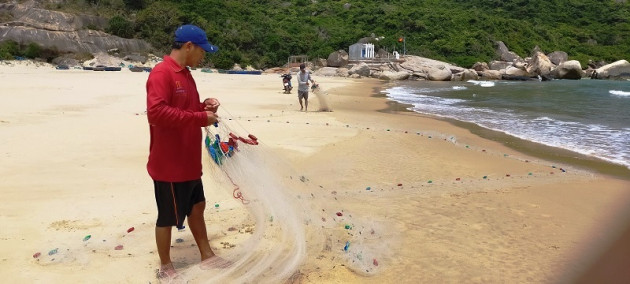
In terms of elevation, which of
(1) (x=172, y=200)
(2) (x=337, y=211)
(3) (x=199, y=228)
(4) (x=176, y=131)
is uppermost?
(4) (x=176, y=131)

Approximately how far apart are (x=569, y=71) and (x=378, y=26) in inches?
1060

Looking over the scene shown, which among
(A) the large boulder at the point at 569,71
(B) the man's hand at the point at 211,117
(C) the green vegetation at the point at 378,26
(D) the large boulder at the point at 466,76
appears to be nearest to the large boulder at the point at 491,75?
(D) the large boulder at the point at 466,76

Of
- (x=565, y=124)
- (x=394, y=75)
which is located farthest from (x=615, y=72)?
(x=565, y=124)

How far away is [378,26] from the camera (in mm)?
68312

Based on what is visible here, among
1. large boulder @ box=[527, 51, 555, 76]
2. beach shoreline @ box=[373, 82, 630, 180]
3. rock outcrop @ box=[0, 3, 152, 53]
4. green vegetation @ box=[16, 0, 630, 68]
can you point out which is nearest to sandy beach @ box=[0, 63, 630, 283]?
beach shoreline @ box=[373, 82, 630, 180]

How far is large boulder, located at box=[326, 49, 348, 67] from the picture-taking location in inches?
2194

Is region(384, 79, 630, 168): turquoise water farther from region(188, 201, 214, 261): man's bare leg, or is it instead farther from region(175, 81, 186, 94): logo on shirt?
region(175, 81, 186, 94): logo on shirt

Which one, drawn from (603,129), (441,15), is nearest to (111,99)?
(603,129)

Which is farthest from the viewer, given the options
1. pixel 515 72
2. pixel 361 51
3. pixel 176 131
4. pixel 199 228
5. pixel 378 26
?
pixel 378 26

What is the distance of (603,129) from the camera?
1280 centimetres

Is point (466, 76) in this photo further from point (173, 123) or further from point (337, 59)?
point (173, 123)

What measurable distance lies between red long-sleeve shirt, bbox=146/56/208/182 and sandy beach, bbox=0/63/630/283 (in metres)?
0.72

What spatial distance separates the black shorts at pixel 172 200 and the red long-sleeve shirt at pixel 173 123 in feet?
0.23

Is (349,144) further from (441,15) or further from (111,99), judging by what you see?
(441,15)
